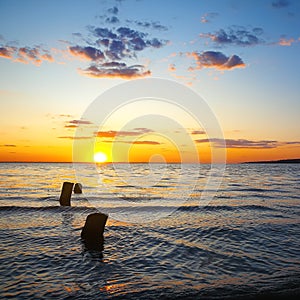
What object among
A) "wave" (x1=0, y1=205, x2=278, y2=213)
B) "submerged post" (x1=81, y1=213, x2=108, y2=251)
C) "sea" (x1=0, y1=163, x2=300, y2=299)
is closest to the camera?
"sea" (x1=0, y1=163, x2=300, y2=299)

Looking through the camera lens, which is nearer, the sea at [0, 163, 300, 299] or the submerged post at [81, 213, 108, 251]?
the sea at [0, 163, 300, 299]

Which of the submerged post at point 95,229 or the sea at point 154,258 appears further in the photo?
the submerged post at point 95,229

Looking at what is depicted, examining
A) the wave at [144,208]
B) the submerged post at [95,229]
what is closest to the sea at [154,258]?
the submerged post at [95,229]

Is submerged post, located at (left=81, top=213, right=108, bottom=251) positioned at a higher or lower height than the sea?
higher

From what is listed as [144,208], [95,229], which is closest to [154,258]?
[95,229]

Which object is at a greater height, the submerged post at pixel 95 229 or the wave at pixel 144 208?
the submerged post at pixel 95 229

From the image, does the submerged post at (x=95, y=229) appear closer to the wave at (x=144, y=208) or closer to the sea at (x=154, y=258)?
the sea at (x=154, y=258)

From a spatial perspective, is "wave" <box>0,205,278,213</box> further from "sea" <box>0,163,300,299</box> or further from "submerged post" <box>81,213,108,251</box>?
"submerged post" <box>81,213,108,251</box>

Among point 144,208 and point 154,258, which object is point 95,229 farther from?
point 144,208

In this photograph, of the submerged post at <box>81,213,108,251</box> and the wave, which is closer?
the submerged post at <box>81,213,108,251</box>

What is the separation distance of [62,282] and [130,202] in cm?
1843

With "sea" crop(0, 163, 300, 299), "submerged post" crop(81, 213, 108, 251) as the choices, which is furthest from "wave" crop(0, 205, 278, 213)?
"submerged post" crop(81, 213, 108, 251)

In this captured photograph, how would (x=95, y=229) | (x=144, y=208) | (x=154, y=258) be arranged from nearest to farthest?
(x=154, y=258)
(x=95, y=229)
(x=144, y=208)

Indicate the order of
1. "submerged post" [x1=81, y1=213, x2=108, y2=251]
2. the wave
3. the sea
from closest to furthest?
the sea
"submerged post" [x1=81, y1=213, x2=108, y2=251]
the wave
